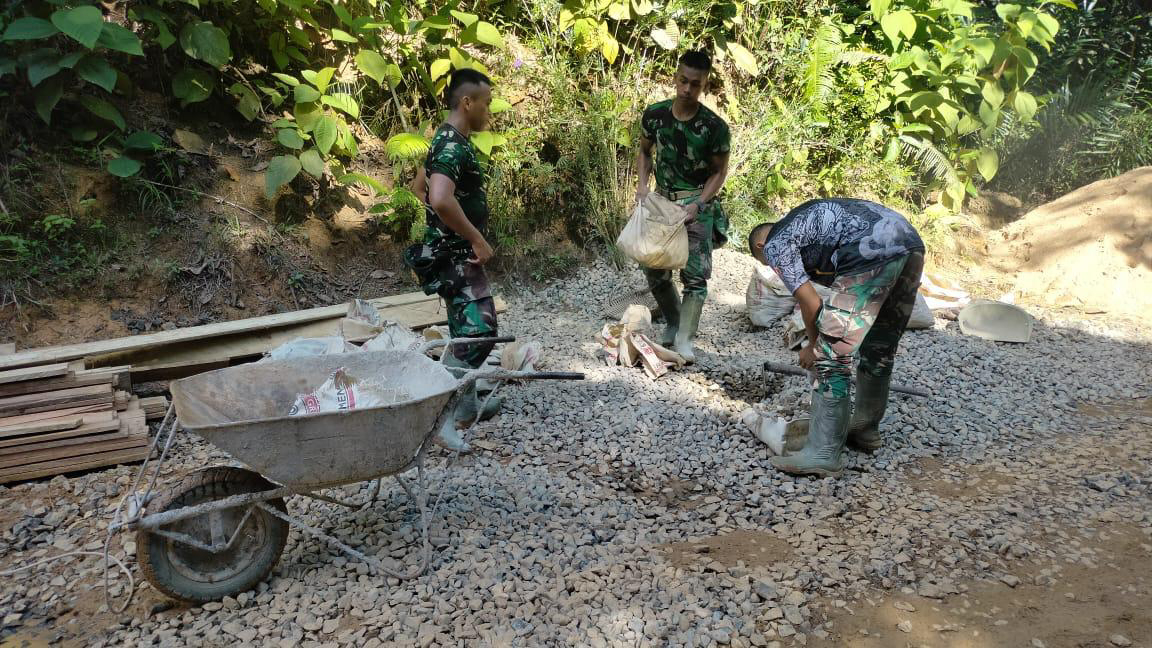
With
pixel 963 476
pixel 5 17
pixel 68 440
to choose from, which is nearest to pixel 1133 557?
pixel 963 476

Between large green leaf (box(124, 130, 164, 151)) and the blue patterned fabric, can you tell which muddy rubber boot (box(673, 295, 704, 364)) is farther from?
large green leaf (box(124, 130, 164, 151))

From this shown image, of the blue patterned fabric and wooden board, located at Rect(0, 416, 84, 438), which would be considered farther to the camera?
wooden board, located at Rect(0, 416, 84, 438)

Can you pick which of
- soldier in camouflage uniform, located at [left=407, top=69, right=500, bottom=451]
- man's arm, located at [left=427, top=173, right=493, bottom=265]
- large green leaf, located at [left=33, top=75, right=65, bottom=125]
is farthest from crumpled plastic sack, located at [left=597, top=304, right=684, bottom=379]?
large green leaf, located at [left=33, top=75, right=65, bottom=125]

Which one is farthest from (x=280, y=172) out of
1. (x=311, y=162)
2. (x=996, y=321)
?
(x=996, y=321)

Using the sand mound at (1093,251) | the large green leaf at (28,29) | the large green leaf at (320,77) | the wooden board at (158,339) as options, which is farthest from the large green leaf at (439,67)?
the sand mound at (1093,251)

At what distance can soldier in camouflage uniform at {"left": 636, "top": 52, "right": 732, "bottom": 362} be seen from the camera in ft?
14.8

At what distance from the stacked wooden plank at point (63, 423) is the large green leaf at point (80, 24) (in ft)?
6.67

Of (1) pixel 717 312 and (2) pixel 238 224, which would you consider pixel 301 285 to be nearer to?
(2) pixel 238 224

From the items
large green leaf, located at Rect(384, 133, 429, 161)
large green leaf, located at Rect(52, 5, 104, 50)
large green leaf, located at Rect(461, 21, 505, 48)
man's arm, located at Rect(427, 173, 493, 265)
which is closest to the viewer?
man's arm, located at Rect(427, 173, 493, 265)

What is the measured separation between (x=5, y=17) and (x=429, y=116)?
301 centimetres

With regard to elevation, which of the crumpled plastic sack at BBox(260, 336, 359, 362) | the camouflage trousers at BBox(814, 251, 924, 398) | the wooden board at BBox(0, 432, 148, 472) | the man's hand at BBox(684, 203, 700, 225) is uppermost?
the man's hand at BBox(684, 203, 700, 225)

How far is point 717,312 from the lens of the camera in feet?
19.3

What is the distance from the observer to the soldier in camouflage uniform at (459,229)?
3514 mm

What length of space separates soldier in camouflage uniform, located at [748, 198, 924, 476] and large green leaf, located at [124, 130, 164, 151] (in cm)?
441
